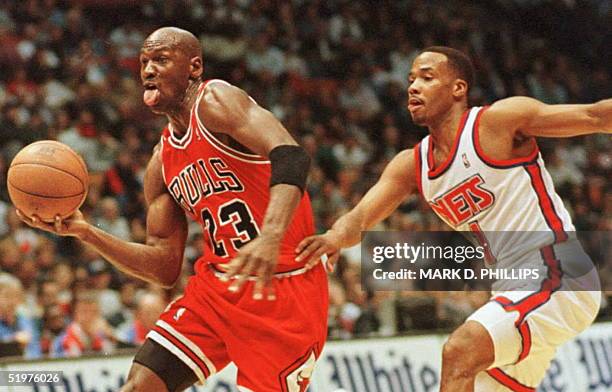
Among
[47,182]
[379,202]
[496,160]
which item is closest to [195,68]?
[47,182]

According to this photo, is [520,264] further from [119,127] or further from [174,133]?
[119,127]

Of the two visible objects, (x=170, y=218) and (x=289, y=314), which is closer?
(x=289, y=314)

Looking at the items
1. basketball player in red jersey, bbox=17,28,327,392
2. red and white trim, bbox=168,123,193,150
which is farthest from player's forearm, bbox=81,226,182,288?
red and white trim, bbox=168,123,193,150

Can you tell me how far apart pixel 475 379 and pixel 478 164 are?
1.03 meters

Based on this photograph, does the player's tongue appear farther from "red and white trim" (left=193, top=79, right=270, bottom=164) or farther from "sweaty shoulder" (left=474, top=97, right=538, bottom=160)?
"sweaty shoulder" (left=474, top=97, right=538, bottom=160)

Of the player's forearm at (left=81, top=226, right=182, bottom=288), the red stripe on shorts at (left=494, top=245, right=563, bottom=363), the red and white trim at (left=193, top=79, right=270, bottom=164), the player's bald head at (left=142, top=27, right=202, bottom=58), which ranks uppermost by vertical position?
the player's bald head at (left=142, top=27, right=202, bottom=58)

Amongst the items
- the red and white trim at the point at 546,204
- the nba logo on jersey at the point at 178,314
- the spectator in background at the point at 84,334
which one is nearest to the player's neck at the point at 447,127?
the red and white trim at the point at 546,204

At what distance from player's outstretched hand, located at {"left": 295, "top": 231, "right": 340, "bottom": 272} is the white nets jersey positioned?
2.25ft

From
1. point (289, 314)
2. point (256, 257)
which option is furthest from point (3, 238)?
point (256, 257)

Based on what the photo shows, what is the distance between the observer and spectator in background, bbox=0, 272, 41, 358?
7449mm

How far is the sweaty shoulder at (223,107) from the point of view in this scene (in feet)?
13.7

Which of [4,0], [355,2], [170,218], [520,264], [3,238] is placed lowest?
[520,264]

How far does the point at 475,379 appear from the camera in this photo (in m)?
4.73

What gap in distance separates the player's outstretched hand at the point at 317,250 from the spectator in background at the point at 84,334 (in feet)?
11.1
